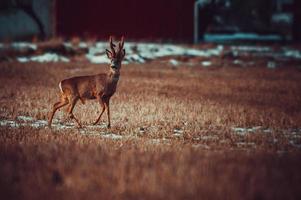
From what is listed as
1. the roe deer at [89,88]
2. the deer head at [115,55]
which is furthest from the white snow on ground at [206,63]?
the deer head at [115,55]

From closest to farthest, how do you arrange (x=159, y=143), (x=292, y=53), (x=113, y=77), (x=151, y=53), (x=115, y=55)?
(x=159, y=143) < (x=115, y=55) < (x=113, y=77) < (x=151, y=53) < (x=292, y=53)

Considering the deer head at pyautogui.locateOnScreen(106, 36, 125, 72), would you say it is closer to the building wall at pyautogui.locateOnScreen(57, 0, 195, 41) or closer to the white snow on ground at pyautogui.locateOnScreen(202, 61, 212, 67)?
the white snow on ground at pyautogui.locateOnScreen(202, 61, 212, 67)

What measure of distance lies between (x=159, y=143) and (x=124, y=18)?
27.8 metres

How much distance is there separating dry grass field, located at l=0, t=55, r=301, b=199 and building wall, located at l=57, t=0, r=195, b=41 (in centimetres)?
1736

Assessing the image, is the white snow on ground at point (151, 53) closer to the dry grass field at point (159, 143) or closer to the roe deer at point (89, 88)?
the dry grass field at point (159, 143)

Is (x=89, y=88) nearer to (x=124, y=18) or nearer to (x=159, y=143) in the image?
(x=159, y=143)

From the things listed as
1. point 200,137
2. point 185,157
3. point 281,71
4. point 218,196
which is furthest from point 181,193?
point 281,71

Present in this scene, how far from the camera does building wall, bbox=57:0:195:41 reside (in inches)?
1446

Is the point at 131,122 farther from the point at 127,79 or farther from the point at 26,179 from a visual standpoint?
the point at 127,79

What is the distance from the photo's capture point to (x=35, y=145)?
860cm

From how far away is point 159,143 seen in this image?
31.4 feet

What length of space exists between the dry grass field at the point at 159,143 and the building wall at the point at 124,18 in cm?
1736

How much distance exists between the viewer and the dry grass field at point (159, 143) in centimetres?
634

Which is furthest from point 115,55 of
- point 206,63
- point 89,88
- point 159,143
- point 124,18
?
point 124,18
